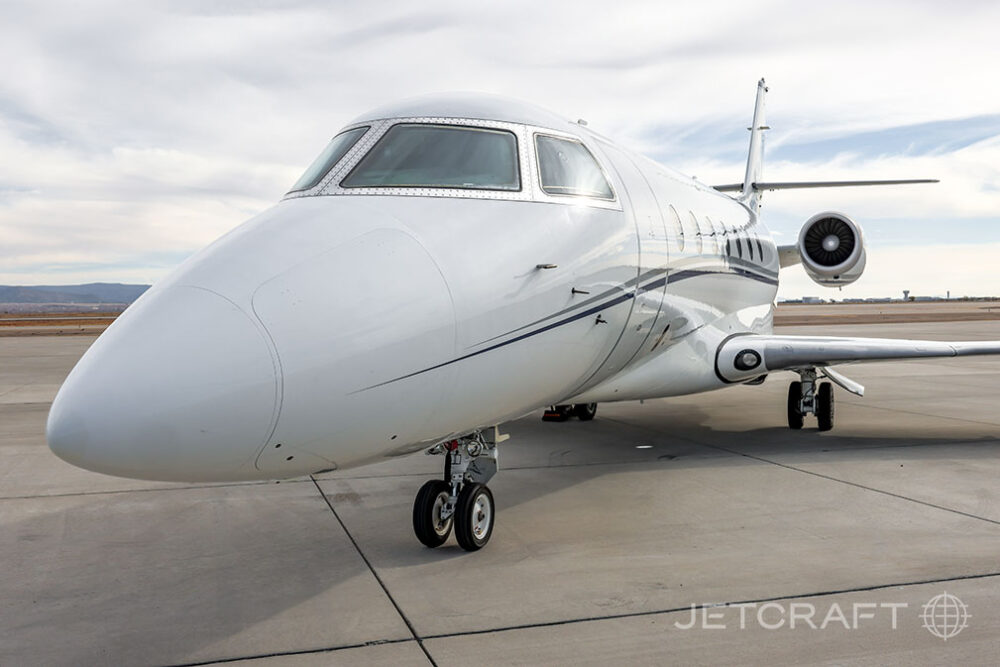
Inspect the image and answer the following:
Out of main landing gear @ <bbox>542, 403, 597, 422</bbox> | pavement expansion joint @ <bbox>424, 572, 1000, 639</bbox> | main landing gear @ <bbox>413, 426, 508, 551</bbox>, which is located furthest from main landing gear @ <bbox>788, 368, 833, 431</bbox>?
main landing gear @ <bbox>413, 426, 508, 551</bbox>

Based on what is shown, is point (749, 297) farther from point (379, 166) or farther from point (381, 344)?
point (381, 344)

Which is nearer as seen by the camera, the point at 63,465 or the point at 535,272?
the point at 535,272

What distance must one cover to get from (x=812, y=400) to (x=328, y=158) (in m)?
8.03

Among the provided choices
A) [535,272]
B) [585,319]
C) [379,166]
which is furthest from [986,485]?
[379,166]

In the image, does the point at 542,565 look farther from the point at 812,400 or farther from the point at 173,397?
the point at 812,400

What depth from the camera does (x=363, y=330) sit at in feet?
12.9

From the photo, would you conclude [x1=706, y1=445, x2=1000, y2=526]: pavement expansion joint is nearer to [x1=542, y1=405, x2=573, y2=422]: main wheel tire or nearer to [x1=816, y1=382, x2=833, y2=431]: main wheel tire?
[x1=816, y1=382, x2=833, y2=431]: main wheel tire

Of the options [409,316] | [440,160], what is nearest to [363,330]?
[409,316]

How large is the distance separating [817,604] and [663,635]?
982 millimetres

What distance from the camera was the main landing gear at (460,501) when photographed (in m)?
5.62

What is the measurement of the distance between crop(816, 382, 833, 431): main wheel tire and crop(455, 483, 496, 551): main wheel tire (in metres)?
6.79

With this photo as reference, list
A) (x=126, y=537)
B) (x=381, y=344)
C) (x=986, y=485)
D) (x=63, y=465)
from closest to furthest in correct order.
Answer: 1. (x=381, y=344)
2. (x=126, y=537)
3. (x=986, y=485)
4. (x=63, y=465)

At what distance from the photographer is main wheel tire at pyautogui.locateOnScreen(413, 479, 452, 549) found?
18.5ft

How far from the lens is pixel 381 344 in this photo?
3.99 metres
